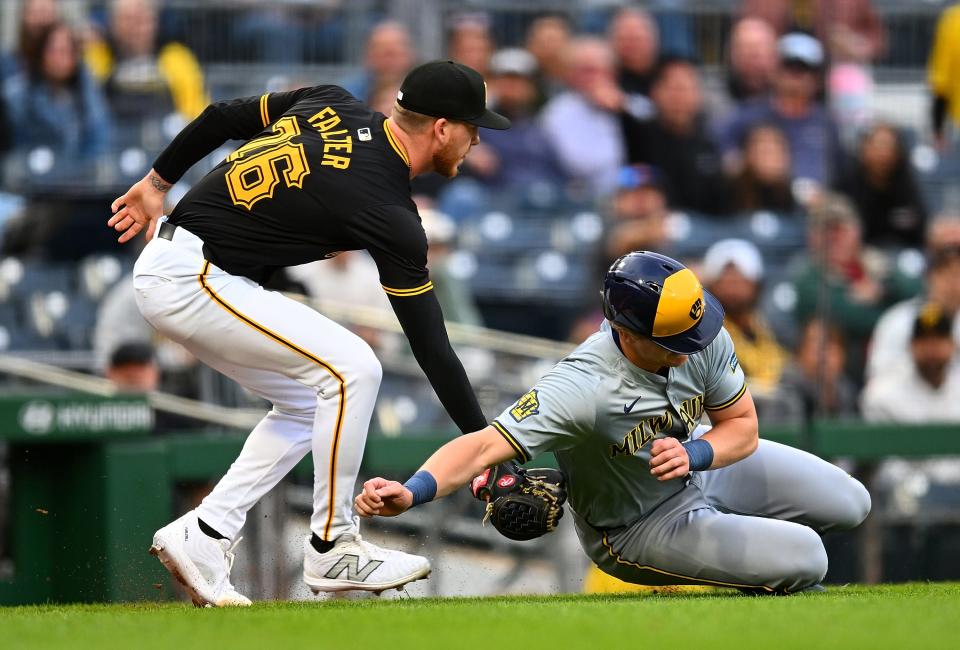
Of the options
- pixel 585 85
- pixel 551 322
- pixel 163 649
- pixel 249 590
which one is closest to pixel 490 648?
pixel 163 649

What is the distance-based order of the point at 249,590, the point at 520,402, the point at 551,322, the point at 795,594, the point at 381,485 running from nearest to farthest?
A: the point at 381,485 → the point at 520,402 → the point at 795,594 → the point at 249,590 → the point at 551,322

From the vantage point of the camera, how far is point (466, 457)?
13.8 feet

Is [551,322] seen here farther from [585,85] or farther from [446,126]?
[446,126]

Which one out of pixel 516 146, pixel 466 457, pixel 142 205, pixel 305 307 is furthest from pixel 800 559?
pixel 516 146

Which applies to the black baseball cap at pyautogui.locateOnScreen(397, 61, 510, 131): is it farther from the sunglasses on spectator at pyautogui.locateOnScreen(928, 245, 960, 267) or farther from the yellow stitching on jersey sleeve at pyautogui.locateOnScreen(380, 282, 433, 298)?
the sunglasses on spectator at pyautogui.locateOnScreen(928, 245, 960, 267)

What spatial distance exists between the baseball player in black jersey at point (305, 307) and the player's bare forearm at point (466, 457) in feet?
0.58

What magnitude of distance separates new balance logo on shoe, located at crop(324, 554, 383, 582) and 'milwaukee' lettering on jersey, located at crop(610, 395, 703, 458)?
2.70ft

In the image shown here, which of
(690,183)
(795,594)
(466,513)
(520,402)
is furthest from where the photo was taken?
(690,183)

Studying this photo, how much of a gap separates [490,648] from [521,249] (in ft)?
21.4

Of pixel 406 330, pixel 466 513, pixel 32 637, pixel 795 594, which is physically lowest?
pixel 466 513

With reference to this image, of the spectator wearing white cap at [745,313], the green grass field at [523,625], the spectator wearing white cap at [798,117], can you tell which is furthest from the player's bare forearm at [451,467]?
the spectator wearing white cap at [798,117]

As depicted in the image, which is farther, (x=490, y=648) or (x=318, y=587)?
(x=318, y=587)

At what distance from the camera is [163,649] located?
334 cm

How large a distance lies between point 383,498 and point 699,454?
1005mm
